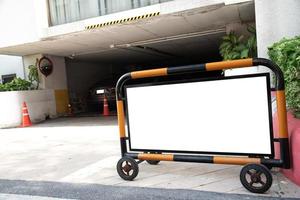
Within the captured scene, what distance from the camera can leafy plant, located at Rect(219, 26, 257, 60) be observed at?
712cm

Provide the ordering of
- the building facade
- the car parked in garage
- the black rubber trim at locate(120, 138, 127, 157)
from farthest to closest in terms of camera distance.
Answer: the car parked in garage < the building facade < the black rubber trim at locate(120, 138, 127, 157)

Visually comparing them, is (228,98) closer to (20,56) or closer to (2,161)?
(2,161)

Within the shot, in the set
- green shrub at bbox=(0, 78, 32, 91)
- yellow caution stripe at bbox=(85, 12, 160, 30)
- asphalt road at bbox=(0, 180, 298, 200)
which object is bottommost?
asphalt road at bbox=(0, 180, 298, 200)

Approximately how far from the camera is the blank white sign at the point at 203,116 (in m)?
3.16

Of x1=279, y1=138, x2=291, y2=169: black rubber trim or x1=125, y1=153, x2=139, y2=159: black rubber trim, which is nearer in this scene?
x1=279, y1=138, x2=291, y2=169: black rubber trim

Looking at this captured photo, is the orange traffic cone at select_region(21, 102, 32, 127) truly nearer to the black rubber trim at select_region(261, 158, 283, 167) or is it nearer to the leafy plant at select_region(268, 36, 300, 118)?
the leafy plant at select_region(268, 36, 300, 118)

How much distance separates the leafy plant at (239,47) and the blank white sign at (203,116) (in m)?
3.96

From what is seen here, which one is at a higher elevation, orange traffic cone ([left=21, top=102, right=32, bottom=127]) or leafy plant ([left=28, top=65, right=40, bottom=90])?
leafy plant ([left=28, top=65, right=40, bottom=90])

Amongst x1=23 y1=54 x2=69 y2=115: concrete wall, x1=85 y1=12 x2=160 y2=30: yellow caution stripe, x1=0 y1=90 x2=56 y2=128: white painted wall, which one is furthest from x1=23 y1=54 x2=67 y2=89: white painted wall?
x1=85 y1=12 x2=160 y2=30: yellow caution stripe

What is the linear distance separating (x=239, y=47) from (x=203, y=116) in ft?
14.7

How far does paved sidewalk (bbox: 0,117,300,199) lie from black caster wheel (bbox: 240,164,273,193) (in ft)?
0.26

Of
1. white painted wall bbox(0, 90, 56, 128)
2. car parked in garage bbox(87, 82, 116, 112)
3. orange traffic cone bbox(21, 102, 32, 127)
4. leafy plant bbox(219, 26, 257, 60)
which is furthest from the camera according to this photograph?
car parked in garage bbox(87, 82, 116, 112)

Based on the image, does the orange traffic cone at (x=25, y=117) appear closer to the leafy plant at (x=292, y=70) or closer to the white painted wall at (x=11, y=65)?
the white painted wall at (x=11, y=65)

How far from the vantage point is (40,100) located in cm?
1154
